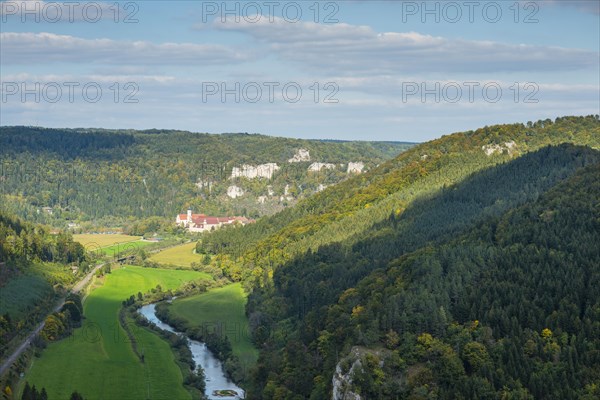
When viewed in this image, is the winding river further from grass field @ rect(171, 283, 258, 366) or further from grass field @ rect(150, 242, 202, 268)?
grass field @ rect(150, 242, 202, 268)

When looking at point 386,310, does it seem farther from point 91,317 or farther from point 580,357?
point 91,317

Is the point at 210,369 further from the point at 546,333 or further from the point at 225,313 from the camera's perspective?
the point at 546,333

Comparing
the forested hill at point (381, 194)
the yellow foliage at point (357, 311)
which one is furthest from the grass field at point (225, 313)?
the yellow foliage at point (357, 311)

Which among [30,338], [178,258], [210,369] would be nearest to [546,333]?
[210,369]

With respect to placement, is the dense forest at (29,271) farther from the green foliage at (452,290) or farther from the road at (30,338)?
the green foliage at (452,290)

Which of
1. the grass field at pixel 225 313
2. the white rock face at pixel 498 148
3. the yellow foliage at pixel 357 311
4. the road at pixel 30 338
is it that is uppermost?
the white rock face at pixel 498 148

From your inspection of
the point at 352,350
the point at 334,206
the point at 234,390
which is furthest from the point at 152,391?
the point at 334,206
